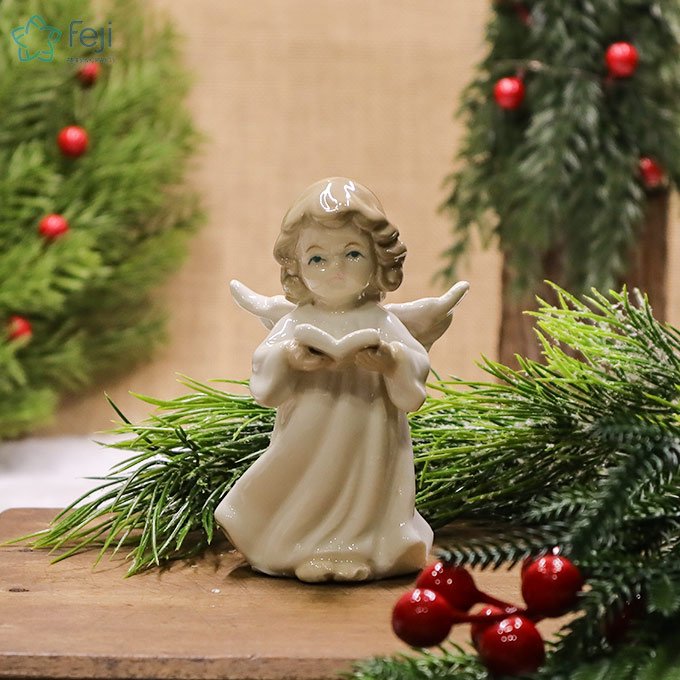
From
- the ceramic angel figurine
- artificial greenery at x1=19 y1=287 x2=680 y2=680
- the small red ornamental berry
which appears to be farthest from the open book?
the small red ornamental berry

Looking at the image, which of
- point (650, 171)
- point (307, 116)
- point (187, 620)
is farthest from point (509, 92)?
point (187, 620)

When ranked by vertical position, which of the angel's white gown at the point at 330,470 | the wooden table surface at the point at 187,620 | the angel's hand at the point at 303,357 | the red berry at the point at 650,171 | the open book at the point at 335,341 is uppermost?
the red berry at the point at 650,171

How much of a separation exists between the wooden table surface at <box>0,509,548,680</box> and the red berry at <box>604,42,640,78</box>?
33.2 inches

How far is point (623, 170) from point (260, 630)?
3.28 ft

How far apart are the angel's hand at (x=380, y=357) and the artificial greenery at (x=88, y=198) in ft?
2.86

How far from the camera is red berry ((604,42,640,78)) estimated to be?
1.46 metres

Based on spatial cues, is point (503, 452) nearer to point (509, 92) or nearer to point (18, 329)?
point (509, 92)

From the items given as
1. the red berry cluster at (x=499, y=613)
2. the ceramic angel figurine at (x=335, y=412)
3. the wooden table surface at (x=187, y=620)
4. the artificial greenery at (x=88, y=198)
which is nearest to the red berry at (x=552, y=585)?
the red berry cluster at (x=499, y=613)

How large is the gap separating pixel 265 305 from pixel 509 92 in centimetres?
70

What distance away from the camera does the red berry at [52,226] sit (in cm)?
161

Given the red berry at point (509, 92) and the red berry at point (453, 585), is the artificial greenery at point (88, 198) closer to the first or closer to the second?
the red berry at point (509, 92)

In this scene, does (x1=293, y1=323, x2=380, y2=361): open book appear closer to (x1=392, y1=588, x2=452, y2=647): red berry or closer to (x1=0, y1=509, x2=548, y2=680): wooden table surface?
(x1=0, y1=509, x2=548, y2=680): wooden table surface

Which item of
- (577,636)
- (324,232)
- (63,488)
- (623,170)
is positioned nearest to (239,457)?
(324,232)

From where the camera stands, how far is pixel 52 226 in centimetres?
161
